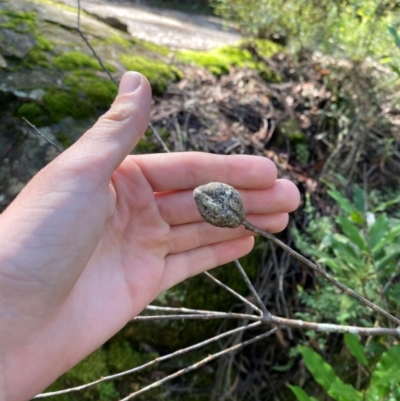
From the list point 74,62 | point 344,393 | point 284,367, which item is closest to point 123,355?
point 284,367

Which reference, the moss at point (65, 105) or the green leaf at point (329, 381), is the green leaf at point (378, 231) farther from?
the moss at point (65, 105)

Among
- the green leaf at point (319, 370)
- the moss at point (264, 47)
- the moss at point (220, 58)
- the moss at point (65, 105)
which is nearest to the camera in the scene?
the green leaf at point (319, 370)

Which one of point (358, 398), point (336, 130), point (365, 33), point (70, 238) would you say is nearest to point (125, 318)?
point (70, 238)

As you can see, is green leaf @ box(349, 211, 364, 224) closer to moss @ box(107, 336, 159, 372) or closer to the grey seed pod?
the grey seed pod

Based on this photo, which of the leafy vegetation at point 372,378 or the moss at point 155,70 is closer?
the leafy vegetation at point 372,378

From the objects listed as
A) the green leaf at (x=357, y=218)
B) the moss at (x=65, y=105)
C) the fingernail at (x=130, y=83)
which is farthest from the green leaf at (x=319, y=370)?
the moss at (x=65, y=105)

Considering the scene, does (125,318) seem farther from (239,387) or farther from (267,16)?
(267,16)

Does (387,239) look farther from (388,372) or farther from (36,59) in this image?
(36,59)

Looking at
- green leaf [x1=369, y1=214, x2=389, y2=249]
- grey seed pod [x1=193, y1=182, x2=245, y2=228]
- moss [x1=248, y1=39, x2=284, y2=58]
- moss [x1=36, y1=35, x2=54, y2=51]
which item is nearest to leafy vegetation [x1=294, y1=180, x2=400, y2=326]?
green leaf [x1=369, y1=214, x2=389, y2=249]
